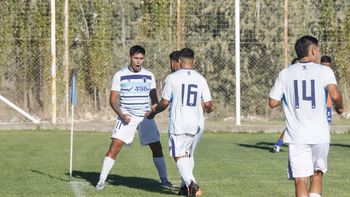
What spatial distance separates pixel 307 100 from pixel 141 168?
24.4 feet

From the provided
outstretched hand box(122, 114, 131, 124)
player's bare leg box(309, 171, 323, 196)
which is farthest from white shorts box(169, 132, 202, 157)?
player's bare leg box(309, 171, 323, 196)

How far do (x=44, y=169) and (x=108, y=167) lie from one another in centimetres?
312

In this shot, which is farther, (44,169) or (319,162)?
(44,169)

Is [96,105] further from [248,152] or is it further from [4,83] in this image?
[248,152]

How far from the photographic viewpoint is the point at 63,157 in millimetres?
20281

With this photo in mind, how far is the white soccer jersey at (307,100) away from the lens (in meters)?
10.8

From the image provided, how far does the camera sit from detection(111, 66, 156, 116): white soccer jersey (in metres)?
15.1

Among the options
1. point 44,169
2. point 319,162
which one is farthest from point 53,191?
point 319,162

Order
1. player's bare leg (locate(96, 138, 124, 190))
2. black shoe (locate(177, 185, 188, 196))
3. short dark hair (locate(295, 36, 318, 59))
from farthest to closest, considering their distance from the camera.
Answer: player's bare leg (locate(96, 138, 124, 190))
black shoe (locate(177, 185, 188, 196))
short dark hair (locate(295, 36, 318, 59))

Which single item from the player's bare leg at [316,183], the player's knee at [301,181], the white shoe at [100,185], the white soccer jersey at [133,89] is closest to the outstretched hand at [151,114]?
the white soccer jersey at [133,89]

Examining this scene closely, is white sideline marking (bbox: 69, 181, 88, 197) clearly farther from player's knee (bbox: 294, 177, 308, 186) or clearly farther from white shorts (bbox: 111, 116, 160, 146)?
player's knee (bbox: 294, 177, 308, 186)

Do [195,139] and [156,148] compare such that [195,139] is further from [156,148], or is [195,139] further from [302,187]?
[302,187]

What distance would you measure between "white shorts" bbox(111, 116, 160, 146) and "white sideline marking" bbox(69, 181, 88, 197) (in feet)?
2.99

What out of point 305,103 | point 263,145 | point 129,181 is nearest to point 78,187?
point 129,181
